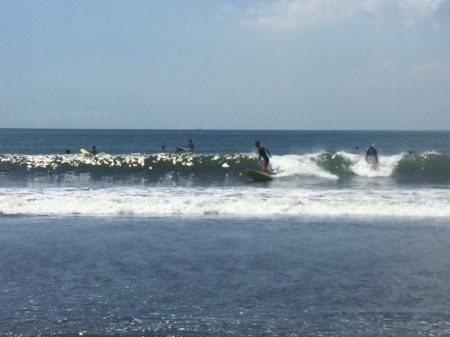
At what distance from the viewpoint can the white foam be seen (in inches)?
739

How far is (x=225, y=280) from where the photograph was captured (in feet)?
33.8

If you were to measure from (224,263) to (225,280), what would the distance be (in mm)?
1262

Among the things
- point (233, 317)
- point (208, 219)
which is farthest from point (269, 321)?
point (208, 219)

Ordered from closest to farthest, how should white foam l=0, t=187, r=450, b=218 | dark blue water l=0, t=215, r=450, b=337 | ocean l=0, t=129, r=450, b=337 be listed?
1. dark blue water l=0, t=215, r=450, b=337
2. ocean l=0, t=129, r=450, b=337
3. white foam l=0, t=187, r=450, b=218

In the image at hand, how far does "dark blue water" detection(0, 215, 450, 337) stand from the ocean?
0.03 metres

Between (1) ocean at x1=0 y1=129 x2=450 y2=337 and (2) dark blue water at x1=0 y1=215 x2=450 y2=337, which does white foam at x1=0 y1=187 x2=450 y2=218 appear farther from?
(2) dark blue water at x1=0 y1=215 x2=450 y2=337

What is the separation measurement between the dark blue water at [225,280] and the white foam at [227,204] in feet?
9.12

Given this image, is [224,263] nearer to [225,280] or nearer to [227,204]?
[225,280]

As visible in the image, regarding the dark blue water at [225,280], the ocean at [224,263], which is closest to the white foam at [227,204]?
the ocean at [224,263]

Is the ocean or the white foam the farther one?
the white foam

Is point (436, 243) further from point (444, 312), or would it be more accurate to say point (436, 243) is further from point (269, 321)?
point (269, 321)

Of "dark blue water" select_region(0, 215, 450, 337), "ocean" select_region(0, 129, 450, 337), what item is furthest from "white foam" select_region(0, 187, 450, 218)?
"dark blue water" select_region(0, 215, 450, 337)

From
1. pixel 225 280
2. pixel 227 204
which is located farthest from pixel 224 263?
pixel 227 204

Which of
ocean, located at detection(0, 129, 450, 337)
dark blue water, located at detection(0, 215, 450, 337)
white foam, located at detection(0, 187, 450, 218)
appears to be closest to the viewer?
dark blue water, located at detection(0, 215, 450, 337)
